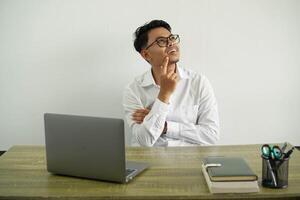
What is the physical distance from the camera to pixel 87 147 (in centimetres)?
138

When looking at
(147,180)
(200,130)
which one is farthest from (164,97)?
(147,180)

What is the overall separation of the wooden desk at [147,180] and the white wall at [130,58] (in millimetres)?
879

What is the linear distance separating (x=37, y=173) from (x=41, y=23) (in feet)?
4.40

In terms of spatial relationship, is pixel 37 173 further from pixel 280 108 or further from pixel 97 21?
pixel 280 108

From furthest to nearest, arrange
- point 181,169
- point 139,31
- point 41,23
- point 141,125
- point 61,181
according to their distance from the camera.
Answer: point 41,23 < point 139,31 < point 141,125 < point 181,169 < point 61,181

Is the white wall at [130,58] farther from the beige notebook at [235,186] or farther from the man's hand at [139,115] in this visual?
the beige notebook at [235,186]

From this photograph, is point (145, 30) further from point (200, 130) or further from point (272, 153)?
point (272, 153)

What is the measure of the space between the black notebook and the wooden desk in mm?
55

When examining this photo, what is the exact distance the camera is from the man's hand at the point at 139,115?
2158 mm

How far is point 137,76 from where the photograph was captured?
97.8 inches

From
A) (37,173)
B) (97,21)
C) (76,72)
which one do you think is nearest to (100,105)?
(76,72)

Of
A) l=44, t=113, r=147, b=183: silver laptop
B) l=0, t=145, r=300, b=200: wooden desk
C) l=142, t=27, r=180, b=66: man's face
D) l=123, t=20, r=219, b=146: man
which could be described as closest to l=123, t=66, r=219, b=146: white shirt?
l=123, t=20, r=219, b=146: man

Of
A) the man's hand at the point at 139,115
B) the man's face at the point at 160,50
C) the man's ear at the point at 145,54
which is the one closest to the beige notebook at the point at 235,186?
the man's hand at the point at 139,115

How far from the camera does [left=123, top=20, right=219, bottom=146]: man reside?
2078 millimetres
